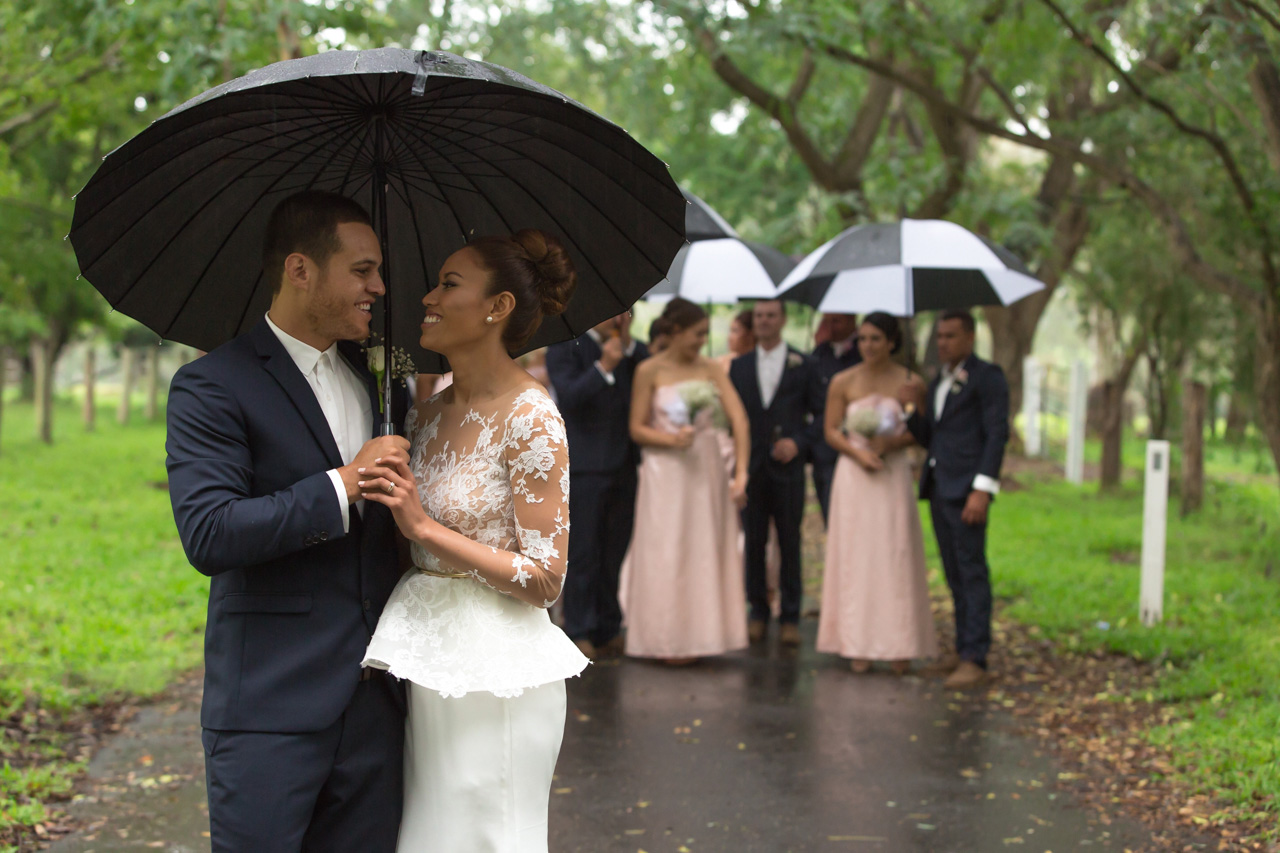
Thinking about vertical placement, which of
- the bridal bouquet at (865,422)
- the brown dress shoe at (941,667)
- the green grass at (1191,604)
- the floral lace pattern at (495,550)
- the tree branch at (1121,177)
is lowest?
the brown dress shoe at (941,667)

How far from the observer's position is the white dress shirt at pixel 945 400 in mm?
8023

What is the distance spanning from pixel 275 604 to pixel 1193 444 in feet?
44.6

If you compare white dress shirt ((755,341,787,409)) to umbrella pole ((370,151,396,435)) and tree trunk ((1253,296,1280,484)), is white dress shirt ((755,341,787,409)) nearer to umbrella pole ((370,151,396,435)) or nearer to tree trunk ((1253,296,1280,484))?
tree trunk ((1253,296,1280,484))

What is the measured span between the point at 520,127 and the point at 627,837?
3.37 meters

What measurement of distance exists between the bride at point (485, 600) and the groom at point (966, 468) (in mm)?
5334

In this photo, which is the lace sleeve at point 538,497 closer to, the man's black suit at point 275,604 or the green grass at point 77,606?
the man's black suit at point 275,604

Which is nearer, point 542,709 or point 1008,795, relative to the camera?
point 542,709

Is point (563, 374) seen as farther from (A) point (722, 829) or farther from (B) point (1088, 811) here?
Result: (B) point (1088, 811)

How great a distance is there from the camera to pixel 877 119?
52.6 ft

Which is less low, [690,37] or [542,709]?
[690,37]

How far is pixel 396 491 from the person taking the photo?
2.86m

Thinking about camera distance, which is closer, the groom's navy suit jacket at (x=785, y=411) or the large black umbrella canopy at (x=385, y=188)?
the large black umbrella canopy at (x=385, y=188)

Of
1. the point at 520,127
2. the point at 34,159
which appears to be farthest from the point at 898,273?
the point at 34,159

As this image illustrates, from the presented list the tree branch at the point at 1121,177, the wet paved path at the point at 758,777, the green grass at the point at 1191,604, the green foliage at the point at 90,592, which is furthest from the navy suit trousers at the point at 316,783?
the tree branch at the point at 1121,177
